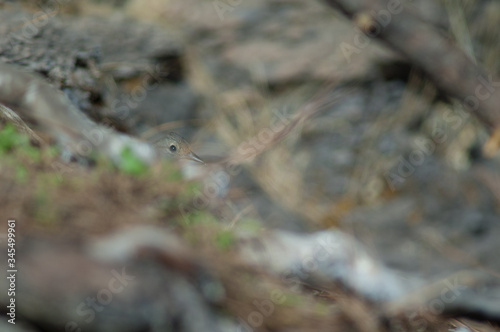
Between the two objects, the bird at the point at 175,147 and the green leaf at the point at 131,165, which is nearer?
the bird at the point at 175,147

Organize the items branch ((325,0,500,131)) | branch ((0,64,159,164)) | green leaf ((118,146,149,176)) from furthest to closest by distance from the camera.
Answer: branch ((325,0,500,131))
green leaf ((118,146,149,176))
branch ((0,64,159,164))

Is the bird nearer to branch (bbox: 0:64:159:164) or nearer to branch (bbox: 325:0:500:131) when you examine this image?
branch (bbox: 0:64:159:164)

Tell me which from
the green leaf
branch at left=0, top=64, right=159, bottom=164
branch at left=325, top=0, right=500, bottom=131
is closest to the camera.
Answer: branch at left=0, top=64, right=159, bottom=164

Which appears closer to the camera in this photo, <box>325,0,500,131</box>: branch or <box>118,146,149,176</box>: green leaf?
<box>118,146,149,176</box>: green leaf

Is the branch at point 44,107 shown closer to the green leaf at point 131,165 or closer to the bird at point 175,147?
the bird at point 175,147

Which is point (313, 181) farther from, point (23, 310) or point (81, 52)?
point (81, 52)

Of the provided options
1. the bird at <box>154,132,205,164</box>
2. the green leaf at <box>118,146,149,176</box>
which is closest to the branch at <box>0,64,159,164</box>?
the bird at <box>154,132,205,164</box>

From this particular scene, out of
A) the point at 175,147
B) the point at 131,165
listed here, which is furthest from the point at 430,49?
the point at 175,147

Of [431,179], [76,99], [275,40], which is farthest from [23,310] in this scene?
[431,179]

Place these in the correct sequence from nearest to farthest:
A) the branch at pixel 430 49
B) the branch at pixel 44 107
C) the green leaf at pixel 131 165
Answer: the branch at pixel 44 107
the green leaf at pixel 131 165
the branch at pixel 430 49

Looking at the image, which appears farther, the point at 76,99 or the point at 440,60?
the point at 440,60

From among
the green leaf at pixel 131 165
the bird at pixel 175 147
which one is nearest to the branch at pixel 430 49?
the green leaf at pixel 131 165
